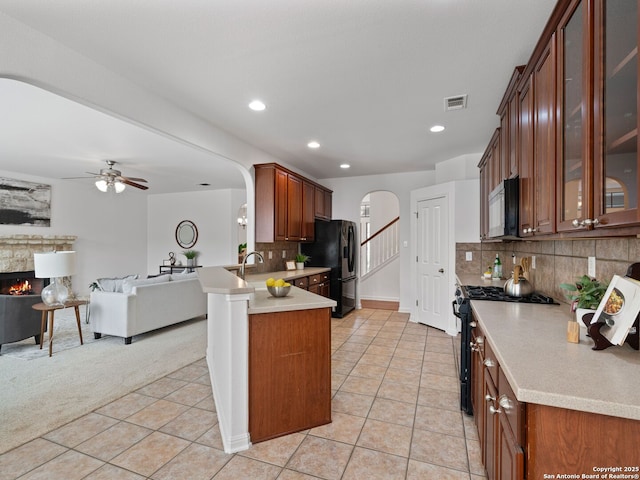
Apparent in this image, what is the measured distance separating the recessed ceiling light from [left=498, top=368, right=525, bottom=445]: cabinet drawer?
9.13ft

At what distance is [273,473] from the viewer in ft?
5.93

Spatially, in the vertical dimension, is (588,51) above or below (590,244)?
above

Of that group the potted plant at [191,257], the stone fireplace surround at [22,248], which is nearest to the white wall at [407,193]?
the potted plant at [191,257]

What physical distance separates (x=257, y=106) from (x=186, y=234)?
250 inches

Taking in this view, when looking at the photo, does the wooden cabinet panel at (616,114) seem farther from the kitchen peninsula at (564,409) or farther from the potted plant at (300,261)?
the potted plant at (300,261)

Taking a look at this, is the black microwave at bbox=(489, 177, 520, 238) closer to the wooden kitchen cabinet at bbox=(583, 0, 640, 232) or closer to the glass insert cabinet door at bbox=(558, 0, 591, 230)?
A: the glass insert cabinet door at bbox=(558, 0, 591, 230)

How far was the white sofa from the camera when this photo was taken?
13.6ft

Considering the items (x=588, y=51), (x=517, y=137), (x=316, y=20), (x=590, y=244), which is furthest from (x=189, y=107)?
(x=590, y=244)

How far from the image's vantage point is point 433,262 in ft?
16.3

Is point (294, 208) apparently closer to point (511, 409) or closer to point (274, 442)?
point (274, 442)

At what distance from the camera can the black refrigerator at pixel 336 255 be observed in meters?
5.54

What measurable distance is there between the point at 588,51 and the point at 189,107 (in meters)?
3.01

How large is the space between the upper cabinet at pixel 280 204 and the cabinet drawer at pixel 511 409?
3.51 meters

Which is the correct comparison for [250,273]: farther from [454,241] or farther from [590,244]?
[590,244]
